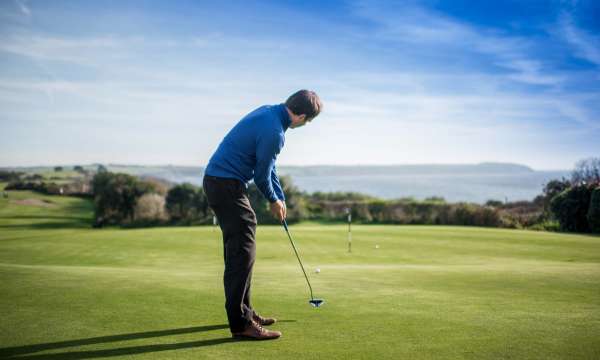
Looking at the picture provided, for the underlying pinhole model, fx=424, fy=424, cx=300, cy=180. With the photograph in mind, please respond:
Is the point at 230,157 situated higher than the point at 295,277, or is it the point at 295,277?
the point at 230,157

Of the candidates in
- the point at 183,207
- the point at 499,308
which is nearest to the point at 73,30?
the point at 183,207

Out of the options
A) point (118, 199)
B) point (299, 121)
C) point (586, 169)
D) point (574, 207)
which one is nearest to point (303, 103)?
point (299, 121)

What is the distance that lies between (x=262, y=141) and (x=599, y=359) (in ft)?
10.4

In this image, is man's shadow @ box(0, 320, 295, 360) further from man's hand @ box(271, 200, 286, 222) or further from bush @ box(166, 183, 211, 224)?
bush @ box(166, 183, 211, 224)

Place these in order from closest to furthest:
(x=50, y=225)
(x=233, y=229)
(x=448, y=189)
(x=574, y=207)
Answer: (x=233, y=229), (x=574, y=207), (x=50, y=225), (x=448, y=189)

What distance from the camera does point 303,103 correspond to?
4.19 meters

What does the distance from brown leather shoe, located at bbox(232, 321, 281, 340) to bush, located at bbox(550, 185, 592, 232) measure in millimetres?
22362

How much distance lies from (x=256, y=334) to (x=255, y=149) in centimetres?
168

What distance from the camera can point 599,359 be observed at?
123 inches

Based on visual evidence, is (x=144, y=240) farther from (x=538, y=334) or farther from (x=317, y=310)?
(x=538, y=334)

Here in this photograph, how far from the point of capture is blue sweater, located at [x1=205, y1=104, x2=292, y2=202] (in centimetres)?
394

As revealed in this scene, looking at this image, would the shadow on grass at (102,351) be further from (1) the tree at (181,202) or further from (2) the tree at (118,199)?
(2) the tree at (118,199)

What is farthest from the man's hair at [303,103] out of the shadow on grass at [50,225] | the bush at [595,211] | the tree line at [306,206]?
the shadow on grass at [50,225]

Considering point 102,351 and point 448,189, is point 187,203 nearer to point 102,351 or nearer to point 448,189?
point 102,351
